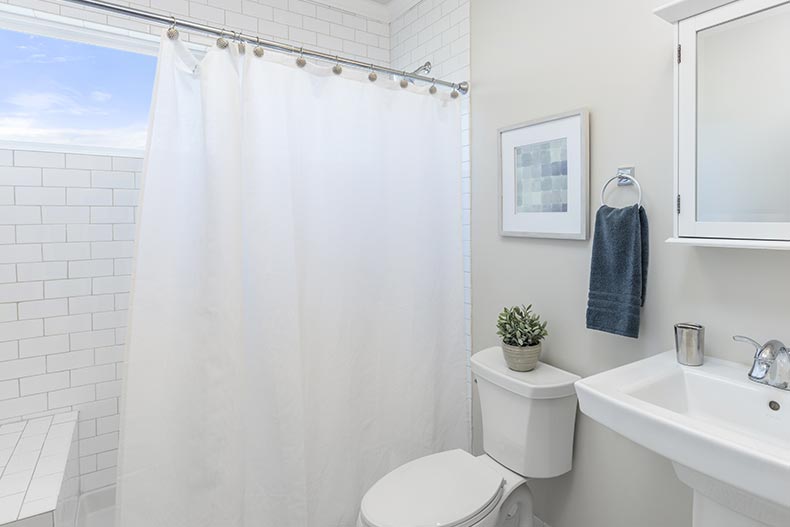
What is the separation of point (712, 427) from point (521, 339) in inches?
A: 29.6

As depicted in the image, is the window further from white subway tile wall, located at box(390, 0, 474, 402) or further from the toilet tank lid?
the toilet tank lid

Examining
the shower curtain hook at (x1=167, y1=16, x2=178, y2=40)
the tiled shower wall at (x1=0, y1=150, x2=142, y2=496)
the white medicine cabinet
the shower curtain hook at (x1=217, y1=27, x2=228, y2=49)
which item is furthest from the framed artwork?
the tiled shower wall at (x1=0, y1=150, x2=142, y2=496)

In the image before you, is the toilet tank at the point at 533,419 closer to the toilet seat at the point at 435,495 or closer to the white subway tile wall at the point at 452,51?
the toilet seat at the point at 435,495

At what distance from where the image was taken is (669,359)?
1.38 meters

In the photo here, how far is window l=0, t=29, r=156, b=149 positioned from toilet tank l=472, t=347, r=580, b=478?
2090mm

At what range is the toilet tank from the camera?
1.64m

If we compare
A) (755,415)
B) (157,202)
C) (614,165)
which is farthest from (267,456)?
(614,165)

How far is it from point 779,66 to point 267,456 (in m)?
2.07

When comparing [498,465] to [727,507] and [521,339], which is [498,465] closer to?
[521,339]

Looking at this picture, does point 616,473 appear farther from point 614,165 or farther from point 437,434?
point 614,165

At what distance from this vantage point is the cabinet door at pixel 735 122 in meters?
1.14

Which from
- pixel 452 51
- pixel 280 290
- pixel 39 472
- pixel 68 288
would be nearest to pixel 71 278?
pixel 68 288

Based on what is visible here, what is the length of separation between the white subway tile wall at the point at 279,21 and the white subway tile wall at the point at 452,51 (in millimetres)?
313

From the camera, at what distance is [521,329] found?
5.77 feet
